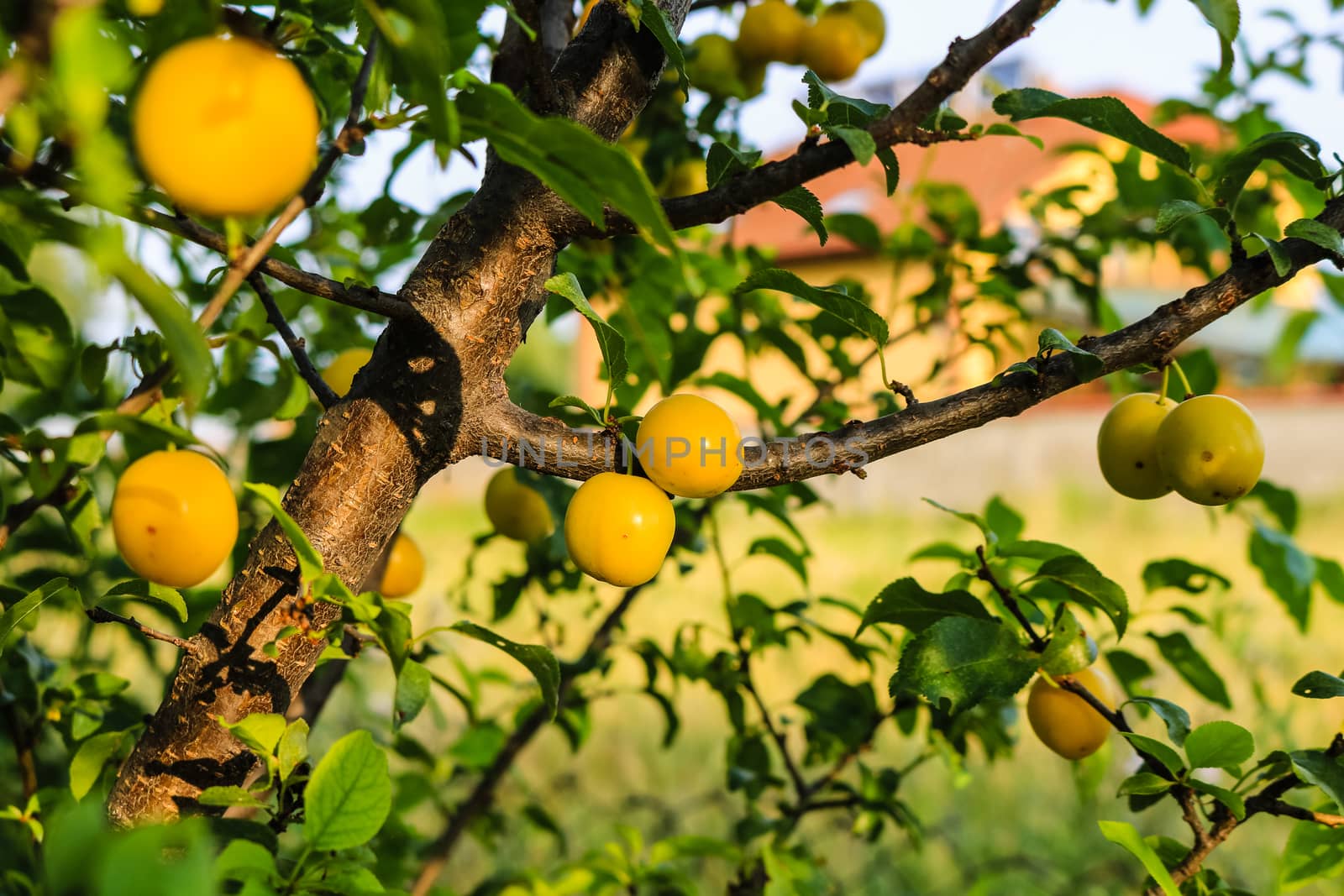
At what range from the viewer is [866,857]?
177cm

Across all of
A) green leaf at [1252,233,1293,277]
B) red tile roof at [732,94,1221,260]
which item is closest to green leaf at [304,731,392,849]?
green leaf at [1252,233,1293,277]

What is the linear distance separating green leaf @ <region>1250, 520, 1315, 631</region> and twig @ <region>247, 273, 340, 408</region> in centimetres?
80

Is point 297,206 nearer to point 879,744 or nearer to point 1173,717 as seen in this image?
point 1173,717

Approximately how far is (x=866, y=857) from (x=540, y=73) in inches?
63.7

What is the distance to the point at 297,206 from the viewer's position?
1.26 feet

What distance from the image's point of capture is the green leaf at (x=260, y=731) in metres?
0.45

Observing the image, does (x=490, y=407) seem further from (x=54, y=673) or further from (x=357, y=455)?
(x=54, y=673)

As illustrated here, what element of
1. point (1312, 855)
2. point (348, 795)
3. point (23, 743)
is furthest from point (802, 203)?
point (23, 743)

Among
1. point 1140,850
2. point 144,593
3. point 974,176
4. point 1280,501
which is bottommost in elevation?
point 1140,850

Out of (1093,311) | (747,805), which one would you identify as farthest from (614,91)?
(1093,311)

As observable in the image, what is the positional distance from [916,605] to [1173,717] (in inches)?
5.7

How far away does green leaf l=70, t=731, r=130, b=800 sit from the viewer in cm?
57

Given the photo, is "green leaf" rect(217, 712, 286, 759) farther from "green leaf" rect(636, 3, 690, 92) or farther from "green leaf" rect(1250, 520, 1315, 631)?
"green leaf" rect(1250, 520, 1315, 631)

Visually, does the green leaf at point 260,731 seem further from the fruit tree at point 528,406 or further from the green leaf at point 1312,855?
the green leaf at point 1312,855
